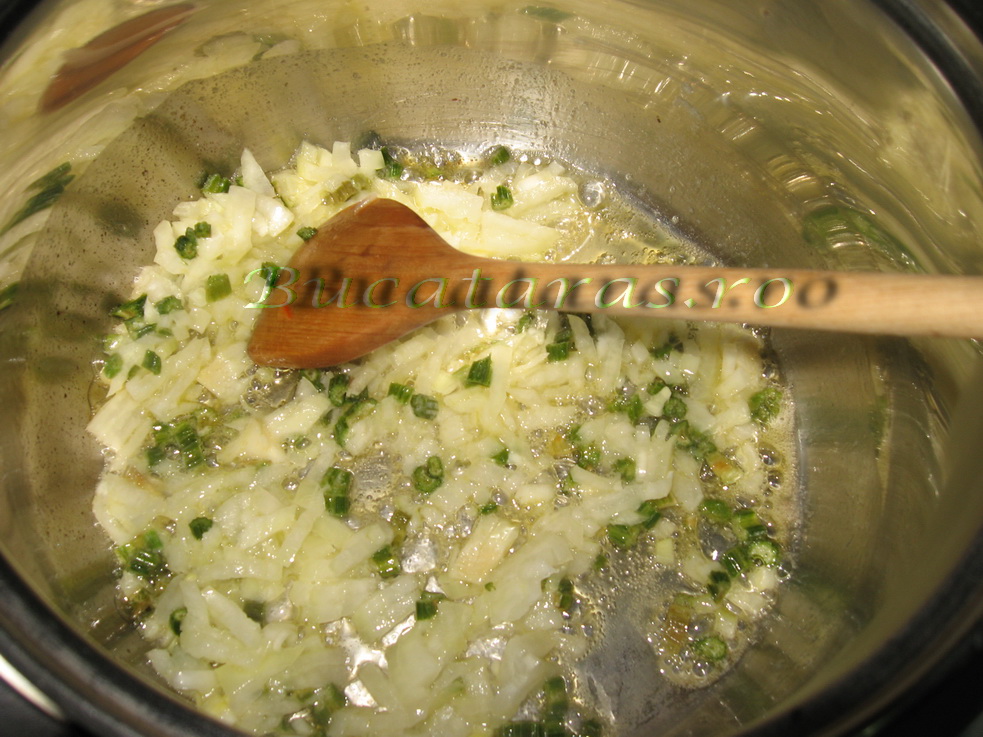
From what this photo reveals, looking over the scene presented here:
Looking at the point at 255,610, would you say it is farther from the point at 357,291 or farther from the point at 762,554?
the point at 762,554

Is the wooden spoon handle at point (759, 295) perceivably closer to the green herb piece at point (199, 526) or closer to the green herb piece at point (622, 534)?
the green herb piece at point (622, 534)

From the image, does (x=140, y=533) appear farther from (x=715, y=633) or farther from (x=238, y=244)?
(x=715, y=633)

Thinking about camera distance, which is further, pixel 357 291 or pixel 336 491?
pixel 357 291

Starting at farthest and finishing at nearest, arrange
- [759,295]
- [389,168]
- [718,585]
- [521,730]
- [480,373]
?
[389,168]
[480,373]
[718,585]
[521,730]
[759,295]

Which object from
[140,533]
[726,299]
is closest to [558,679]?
[726,299]

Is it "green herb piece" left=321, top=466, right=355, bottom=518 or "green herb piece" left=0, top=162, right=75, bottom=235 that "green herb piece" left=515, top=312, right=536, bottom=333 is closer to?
"green herb piece" left=321, top=466, right=355, bottom=518

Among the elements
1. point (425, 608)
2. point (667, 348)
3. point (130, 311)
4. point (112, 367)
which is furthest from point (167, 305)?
point (667, 348)

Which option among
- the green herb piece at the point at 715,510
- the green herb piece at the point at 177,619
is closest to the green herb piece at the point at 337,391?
the green herb piece at the point at 177,619
